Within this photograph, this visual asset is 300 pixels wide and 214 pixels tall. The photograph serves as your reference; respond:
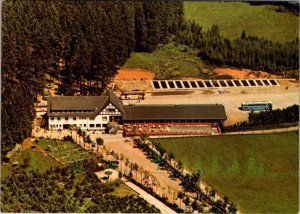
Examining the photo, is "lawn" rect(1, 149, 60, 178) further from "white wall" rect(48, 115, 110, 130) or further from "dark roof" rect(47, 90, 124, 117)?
"dark roof" rect(47, 90, 124, 117)

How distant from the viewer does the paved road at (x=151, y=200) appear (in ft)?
106

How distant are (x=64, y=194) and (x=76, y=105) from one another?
7.13m

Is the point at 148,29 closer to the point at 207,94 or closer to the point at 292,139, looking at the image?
the point at 207,94

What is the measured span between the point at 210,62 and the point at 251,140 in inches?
460

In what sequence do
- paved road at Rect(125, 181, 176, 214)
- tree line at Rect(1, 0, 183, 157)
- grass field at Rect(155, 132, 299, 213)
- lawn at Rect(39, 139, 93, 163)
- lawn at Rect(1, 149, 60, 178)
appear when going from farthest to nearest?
tree line at Rect(1, 0, 183, 157)
lawn at Rect(39, 139, 93, 163)
lawn at Rect(1, 149, 60, 178)
grass field at Rect(155, 132, 299, 213)
paved road at Rect(125, 181, 176, 214)

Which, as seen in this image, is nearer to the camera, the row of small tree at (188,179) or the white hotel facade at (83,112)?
the row of small tree at (188,179)

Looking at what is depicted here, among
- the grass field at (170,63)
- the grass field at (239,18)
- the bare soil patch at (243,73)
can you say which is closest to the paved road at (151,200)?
the grass field at (170,63)

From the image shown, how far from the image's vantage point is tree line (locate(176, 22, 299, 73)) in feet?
156

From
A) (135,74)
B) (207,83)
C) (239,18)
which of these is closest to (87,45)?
(135,74)

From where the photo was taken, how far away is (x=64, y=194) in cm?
3316

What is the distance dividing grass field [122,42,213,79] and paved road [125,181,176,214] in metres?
12.6

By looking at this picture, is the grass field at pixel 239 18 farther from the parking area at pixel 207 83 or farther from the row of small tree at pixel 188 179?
the row of small tree at pixel 188 179

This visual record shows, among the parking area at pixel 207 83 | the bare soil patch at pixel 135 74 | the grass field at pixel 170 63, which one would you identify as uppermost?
the grass field at pixel 170 63

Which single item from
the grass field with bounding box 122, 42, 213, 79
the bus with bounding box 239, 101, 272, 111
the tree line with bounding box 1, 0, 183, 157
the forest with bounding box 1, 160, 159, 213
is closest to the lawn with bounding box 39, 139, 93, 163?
the forest with bounding box 1, 160, 159, 213
